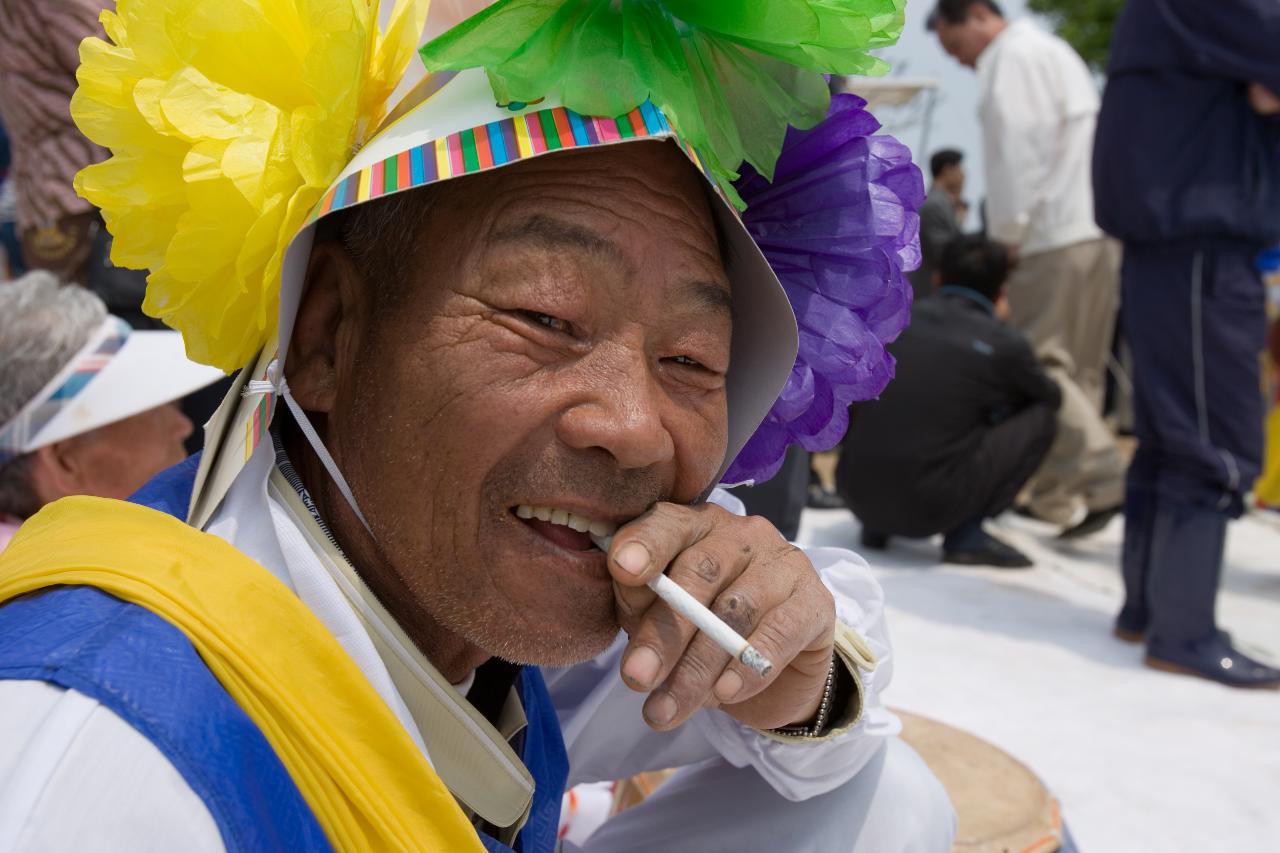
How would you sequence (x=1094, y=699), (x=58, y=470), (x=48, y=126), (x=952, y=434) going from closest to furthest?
(x=58, y=470) < (x=48, y=126) < (x=1094, y=699) < (x=952, y=434)

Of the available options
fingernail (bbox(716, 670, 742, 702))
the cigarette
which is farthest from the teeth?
fingernail (bbox(716, 670, 742, 702))

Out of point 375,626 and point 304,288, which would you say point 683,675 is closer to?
point 375,626

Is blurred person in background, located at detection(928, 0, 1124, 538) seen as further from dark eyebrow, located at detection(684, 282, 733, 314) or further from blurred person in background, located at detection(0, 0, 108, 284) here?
dark eyebrow, located at detection(684, 282, 733, 314)

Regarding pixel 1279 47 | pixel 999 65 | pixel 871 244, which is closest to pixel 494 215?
pixel 871 244

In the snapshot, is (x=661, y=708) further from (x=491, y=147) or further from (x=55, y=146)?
(x=55, y=146)

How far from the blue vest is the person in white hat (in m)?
1.47

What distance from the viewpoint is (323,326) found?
137 cm

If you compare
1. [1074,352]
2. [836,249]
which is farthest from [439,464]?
[1074,352]

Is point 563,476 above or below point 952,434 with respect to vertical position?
above

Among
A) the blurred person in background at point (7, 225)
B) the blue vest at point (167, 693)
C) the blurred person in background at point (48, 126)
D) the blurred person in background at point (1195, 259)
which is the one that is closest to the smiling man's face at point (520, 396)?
the blue vest at point (167, 693)

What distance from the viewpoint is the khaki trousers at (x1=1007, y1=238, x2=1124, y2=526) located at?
5.48 meters

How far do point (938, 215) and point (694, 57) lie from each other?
23.9 ft

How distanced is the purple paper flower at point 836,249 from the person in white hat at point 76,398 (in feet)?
4.66

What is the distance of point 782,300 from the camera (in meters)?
1.53
